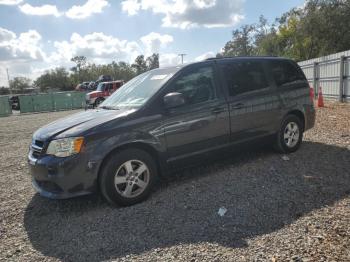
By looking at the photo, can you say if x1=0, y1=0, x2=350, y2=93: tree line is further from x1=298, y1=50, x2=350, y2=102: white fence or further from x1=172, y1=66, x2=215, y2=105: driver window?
x1=298, y1=50, x2=350, y2=102: white fence

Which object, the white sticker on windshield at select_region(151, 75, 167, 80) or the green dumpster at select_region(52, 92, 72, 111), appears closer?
the white sticker on windshield at select_region(151, 75, 167, 80)

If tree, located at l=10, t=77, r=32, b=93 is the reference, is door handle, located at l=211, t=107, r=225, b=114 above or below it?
below

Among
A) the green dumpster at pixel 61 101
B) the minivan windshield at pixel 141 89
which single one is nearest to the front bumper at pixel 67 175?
the minivan windshield at pixel 141 89

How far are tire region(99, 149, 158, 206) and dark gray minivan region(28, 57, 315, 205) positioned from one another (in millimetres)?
12

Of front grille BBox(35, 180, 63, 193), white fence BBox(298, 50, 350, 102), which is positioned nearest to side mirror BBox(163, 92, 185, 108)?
front grille BBox(35, 180, 63, 193)

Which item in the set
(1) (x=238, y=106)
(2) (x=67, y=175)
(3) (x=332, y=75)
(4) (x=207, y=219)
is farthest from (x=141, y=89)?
(3) (x=332, y=75)

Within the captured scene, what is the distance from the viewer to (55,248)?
11.1 feet

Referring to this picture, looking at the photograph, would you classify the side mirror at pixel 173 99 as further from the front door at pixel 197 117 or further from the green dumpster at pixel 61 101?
the green dumpster at pixel 61 101

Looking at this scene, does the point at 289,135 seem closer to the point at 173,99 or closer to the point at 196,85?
the point at 196,85

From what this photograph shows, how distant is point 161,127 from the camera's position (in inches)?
171

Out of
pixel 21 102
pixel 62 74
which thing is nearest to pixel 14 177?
pixel 21 102

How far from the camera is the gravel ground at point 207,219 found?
3100 millimetres

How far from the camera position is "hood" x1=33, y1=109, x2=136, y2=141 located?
157 inches

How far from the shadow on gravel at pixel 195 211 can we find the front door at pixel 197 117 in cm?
58
